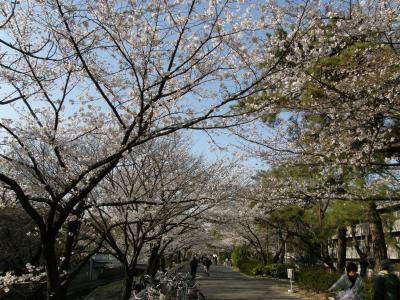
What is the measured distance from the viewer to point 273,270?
2881cm

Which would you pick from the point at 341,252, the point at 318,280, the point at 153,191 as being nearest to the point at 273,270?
the point at 341,252

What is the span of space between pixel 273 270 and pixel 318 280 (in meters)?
14.1

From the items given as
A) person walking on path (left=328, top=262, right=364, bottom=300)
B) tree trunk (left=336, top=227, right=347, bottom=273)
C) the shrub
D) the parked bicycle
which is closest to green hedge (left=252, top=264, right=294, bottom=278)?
tree trunk (left=336, top=227, right=347, bottom=273)

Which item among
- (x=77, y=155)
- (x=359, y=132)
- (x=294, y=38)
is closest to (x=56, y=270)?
(x=77, y=155)

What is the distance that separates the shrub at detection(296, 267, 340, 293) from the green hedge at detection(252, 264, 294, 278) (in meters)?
11.1

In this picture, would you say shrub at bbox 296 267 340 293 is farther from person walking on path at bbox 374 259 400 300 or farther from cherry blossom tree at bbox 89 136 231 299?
person walking on path at bbox 374 259 400 300

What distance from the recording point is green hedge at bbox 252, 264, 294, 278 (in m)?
28.3

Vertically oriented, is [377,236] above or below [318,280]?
above

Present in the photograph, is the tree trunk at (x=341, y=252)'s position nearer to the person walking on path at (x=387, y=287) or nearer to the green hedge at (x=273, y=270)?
the green hedge at (x=273, y=270)

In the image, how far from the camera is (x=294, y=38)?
5.31m

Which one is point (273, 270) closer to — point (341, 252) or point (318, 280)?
point (341, 252)

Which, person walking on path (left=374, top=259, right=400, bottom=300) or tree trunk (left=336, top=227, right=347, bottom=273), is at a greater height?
tree trunk (left=336, top=227, right=347, bottom=273)

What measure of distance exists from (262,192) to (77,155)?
685 centimetres

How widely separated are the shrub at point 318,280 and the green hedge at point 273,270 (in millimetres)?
11118
